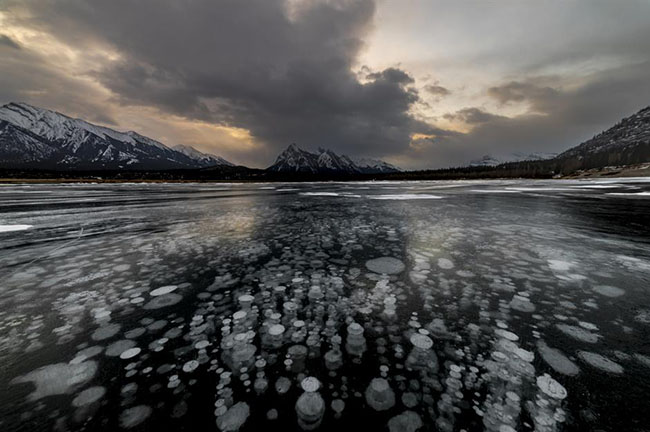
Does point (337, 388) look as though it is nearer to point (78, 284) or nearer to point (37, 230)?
point (78, 284)

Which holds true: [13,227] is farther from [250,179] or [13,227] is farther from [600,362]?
[250,179]

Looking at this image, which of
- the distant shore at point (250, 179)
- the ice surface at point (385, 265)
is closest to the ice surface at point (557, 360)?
the ice surface at point (385, 265)

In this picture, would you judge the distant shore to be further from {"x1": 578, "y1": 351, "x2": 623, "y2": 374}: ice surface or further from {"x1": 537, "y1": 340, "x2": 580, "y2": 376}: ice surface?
{"x1": 578, "y1": 351, "x2": 623, "y2": 374}: ice surface

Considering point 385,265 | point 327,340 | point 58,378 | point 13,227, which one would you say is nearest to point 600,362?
point 327,340

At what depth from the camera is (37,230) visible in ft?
26.6

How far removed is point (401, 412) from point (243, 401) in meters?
1.10

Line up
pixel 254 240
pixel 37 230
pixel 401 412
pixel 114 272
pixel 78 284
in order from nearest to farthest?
1. pixel 401 412
2. pixel 78 284
3. pixel 114 272
4. pixel 254 240
5. pixel 37 230

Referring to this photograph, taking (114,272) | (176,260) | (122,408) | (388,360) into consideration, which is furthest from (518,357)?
(114,272)

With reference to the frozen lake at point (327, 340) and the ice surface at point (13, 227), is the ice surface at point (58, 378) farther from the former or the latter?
the ice surface at point (13, 227)

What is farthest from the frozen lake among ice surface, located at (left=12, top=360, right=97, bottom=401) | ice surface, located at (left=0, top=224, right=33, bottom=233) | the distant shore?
the distant shore

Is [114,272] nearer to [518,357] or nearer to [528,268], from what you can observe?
[518,357]

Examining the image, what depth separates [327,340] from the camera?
255 cm

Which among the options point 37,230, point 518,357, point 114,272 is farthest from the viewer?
point 37,230

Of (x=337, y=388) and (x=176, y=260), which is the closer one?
(x=337, y=388)
